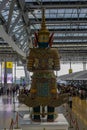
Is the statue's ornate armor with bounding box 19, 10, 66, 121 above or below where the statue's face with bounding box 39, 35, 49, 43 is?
below

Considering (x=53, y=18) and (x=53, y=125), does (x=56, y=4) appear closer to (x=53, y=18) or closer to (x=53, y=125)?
(x=53, y=18)

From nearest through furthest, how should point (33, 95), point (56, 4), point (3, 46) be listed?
point (33, 95), point (56, 4), point (3, 46)

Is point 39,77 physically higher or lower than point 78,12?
lower

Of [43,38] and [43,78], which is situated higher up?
[43,38]

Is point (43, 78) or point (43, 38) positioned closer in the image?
point (43, 78)

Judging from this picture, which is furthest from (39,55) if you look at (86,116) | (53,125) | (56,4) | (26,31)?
(26,31)

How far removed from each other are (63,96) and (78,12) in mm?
17901

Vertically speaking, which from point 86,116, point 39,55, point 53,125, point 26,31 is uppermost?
point 26,31

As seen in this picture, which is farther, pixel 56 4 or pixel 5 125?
pixel 56 4

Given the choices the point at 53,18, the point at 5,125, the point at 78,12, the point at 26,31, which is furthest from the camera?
the point at 26,31

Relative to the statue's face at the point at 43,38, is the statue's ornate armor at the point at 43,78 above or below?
below

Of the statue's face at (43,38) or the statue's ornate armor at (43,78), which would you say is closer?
the statue's ornate armor at (43,78)

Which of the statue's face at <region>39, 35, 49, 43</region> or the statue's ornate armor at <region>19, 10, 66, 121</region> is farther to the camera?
the statue's face at <region>39, 35, 49, 43</region>

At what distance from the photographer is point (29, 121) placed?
35.2 feet
